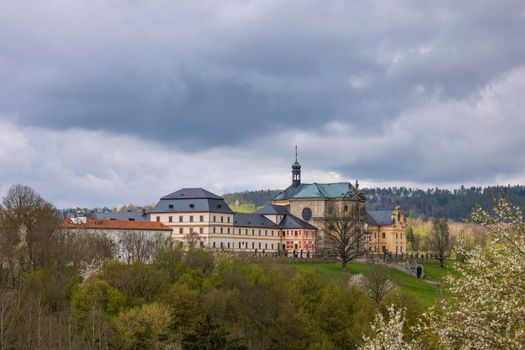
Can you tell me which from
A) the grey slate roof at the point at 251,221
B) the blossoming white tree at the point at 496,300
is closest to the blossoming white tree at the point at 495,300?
the blossoming white tree at the point at 496,300

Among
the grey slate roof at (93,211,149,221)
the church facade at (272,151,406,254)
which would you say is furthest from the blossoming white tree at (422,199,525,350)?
the grey slate roof at (93,211,149,221)

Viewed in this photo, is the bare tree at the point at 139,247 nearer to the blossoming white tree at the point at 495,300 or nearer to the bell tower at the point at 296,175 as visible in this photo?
the bell tower at the point at 296,175

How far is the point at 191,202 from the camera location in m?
140

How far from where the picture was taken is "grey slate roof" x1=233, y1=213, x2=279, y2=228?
478 ft

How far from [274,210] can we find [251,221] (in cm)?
943

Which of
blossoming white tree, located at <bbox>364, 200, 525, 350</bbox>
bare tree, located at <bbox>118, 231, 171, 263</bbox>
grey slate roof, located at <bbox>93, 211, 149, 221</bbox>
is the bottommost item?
blossoming white tree, located at <bbox>364, 200, 525, 350</bbox>

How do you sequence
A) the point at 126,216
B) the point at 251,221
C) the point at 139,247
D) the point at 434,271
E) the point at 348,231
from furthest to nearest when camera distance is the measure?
the point at 126,216 → the point at 251,221 → the point at 434,271 → the point at 348,231 → the point at 139,247

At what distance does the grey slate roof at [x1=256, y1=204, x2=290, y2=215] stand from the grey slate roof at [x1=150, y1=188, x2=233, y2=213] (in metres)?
15.1

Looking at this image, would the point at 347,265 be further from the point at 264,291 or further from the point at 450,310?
the point at 450,310

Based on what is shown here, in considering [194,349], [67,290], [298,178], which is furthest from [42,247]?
[298,178]

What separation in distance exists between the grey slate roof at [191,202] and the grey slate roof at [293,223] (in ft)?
50.2

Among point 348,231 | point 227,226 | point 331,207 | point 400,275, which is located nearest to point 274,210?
point 331,207

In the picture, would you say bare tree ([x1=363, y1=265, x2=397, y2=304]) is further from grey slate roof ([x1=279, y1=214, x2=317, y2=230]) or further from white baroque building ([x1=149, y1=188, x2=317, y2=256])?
grey slate roof ([x1=279, y1=214, x2=317, y2=230])

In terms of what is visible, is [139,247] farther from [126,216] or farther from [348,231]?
[126,216]
